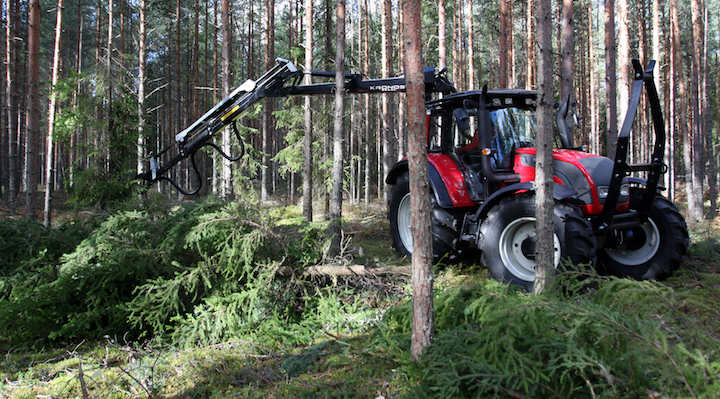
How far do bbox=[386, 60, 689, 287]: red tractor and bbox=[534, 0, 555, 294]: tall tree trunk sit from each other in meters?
0.94

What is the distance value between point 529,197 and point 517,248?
69 cm

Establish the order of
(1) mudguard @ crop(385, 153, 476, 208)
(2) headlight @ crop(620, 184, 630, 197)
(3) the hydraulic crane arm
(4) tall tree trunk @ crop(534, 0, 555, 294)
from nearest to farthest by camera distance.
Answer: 1. (4) tall tree trunk @ crop(534, 0, 555, 294)
2. (2) headlight @ crop(620, 184, 630, 197)
3. (1) mudguard @ crop(385, 153, 476, 208)
4. (3) the hydraulic crane arm

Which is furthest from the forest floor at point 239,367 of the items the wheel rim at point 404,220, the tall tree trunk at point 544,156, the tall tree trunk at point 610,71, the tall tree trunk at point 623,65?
the tall tree trunk at point 610,71

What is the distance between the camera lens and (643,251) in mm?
5668

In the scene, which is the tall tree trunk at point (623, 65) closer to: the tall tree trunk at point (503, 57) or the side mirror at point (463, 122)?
the tall tree trunk at point (503, 57)

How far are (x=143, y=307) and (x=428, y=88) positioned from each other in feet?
16.0

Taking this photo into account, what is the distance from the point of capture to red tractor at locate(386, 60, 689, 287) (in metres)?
4.82

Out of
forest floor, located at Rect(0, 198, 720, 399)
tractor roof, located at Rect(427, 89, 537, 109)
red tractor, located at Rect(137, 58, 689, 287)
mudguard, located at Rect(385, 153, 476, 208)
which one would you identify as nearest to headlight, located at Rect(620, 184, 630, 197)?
red tractor, located at Rect(137, 58, 689, 287)

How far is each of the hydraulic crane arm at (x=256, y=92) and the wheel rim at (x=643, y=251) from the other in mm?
3408

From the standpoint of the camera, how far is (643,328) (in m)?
2.35

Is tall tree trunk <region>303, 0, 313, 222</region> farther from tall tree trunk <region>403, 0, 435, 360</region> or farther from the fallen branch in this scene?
tall tree trunk <region>403, 0, 435, 360</region>

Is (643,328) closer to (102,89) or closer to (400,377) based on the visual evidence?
(400,377)

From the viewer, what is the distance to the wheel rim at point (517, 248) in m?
5.23

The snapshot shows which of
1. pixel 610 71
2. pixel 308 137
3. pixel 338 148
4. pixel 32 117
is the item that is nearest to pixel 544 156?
pixel 338 148
